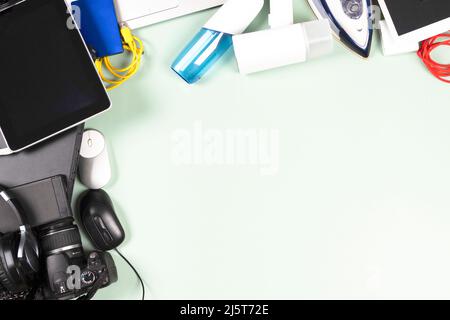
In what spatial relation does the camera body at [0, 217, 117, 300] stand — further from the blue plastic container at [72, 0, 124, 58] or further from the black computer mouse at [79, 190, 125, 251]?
the blue plastic container at [72, 0, 124, 58]

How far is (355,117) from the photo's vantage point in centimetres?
104

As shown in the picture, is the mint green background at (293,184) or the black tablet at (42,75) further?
the mint green background at (293,184)

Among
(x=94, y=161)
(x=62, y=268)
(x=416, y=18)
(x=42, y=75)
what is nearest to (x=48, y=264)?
(x=62, y=268)

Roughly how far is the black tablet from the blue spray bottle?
0.18 metres

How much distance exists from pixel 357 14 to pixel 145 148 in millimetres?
474

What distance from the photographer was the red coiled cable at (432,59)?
1029mm

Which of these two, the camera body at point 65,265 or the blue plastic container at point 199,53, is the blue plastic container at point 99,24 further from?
the camera body at point 65,265

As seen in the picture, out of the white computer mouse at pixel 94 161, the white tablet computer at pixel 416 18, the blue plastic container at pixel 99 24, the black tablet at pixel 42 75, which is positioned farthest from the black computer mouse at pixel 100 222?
the white tablet computer at pixel 416 18

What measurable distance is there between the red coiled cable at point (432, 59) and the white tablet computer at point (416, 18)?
25 millimetres

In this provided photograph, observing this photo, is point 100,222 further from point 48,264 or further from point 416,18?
point 416,18

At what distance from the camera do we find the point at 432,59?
105 centimetres

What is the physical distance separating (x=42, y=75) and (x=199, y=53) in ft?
0.92
